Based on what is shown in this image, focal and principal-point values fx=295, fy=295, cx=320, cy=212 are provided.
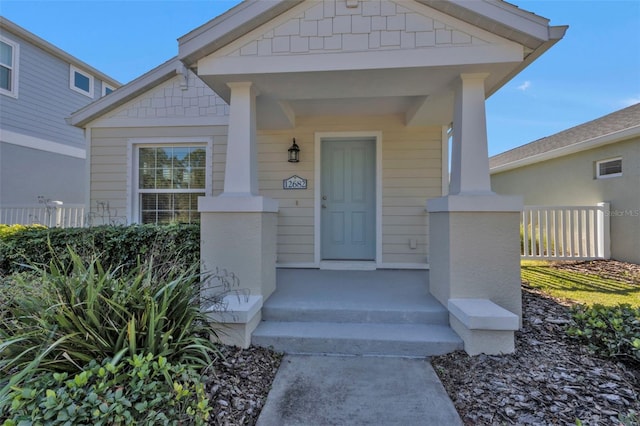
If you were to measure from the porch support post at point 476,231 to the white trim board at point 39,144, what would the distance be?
8912mm

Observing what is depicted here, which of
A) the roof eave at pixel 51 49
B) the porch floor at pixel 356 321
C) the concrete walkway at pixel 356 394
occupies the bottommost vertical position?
the concrete walkway at pixel 356 394

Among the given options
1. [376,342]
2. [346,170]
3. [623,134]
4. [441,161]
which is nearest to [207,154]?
[346,170]

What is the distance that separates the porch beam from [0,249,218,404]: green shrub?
110 inches

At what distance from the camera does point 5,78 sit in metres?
7.95

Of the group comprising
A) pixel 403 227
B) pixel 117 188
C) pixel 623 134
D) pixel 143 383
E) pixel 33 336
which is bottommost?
pixel 143 383

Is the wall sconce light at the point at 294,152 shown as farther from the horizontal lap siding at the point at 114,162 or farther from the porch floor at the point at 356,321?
the porch floor at the point at 356,321

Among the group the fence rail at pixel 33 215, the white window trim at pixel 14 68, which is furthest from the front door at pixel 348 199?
the white window trim at pixel 14 68

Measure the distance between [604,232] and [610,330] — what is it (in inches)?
211

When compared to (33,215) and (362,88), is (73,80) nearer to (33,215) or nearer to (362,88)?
(33,215)

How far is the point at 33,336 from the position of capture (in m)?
1.85

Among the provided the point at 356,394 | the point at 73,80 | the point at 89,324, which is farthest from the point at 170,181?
the point at 73,80

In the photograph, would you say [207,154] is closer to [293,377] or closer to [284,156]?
[284,156]

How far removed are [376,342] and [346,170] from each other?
3.19 meters

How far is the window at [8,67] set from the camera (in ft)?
25.7
